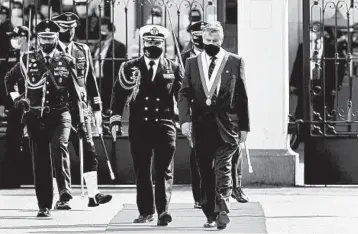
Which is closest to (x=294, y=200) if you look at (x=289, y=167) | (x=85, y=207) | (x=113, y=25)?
(x=289, y=167)

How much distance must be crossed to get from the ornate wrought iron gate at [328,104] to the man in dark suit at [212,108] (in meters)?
4.53

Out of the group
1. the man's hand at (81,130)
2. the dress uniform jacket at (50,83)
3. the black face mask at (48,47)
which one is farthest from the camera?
the man's hand at (81,130)

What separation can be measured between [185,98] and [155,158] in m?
0.71

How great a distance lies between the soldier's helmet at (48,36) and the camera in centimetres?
1195

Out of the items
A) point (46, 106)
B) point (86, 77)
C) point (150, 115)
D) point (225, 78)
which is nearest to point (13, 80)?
point (86, 77)

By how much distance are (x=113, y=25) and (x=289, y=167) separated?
3011 mm

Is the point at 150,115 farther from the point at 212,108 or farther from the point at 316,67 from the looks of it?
the point at 316,67

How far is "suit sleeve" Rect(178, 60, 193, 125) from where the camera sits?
10.7 m

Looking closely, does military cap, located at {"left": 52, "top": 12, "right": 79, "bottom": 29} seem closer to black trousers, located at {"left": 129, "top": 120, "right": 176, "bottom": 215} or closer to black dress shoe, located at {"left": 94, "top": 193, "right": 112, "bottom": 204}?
black dress shoe, located at {"left": 94, "top": 193, "right": 112, "bottom": 204}

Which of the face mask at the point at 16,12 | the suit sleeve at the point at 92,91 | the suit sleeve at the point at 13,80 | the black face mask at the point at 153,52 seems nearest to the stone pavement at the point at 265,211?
the suit sleeve at the point at 92,91

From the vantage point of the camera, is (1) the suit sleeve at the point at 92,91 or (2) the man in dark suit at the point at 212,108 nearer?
(2) the man in dark suit at the point at 212,108

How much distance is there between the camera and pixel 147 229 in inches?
418

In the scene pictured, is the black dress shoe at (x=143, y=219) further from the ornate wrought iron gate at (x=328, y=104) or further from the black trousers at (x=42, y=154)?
the ornate wrought iron gate at (x=328, y=104)

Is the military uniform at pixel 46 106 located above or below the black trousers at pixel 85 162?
above
